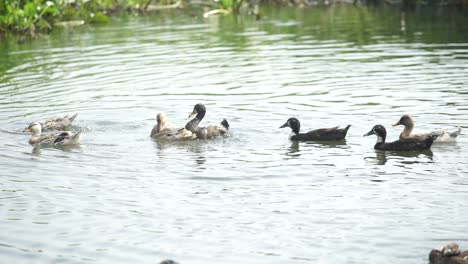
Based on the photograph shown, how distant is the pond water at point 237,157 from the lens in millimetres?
11906

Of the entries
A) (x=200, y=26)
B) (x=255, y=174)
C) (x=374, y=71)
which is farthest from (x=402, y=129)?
(x=200, y=26)

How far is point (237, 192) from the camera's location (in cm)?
1416

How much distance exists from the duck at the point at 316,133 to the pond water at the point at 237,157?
209mm

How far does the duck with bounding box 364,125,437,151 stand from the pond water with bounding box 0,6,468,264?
24cm

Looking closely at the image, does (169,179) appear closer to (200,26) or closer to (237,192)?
(237,192)

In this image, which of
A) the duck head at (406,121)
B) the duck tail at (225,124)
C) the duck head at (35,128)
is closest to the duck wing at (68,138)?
the duck head at (35,128)

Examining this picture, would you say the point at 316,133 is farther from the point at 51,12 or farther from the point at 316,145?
the point at 51,12

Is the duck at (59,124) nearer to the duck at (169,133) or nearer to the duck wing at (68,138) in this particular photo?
the duck wing at (68,138)

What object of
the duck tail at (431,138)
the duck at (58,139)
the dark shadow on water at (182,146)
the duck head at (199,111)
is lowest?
the dark shadow on water at (182,146)

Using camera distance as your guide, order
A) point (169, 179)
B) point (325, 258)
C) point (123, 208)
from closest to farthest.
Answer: point (325, 258) < point (123, 208) < point (169, 179)

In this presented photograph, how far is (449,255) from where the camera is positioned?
10531 mm

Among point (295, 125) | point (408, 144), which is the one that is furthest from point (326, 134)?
point (408, 144)

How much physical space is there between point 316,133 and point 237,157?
1939 mm

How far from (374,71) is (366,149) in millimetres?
8080
